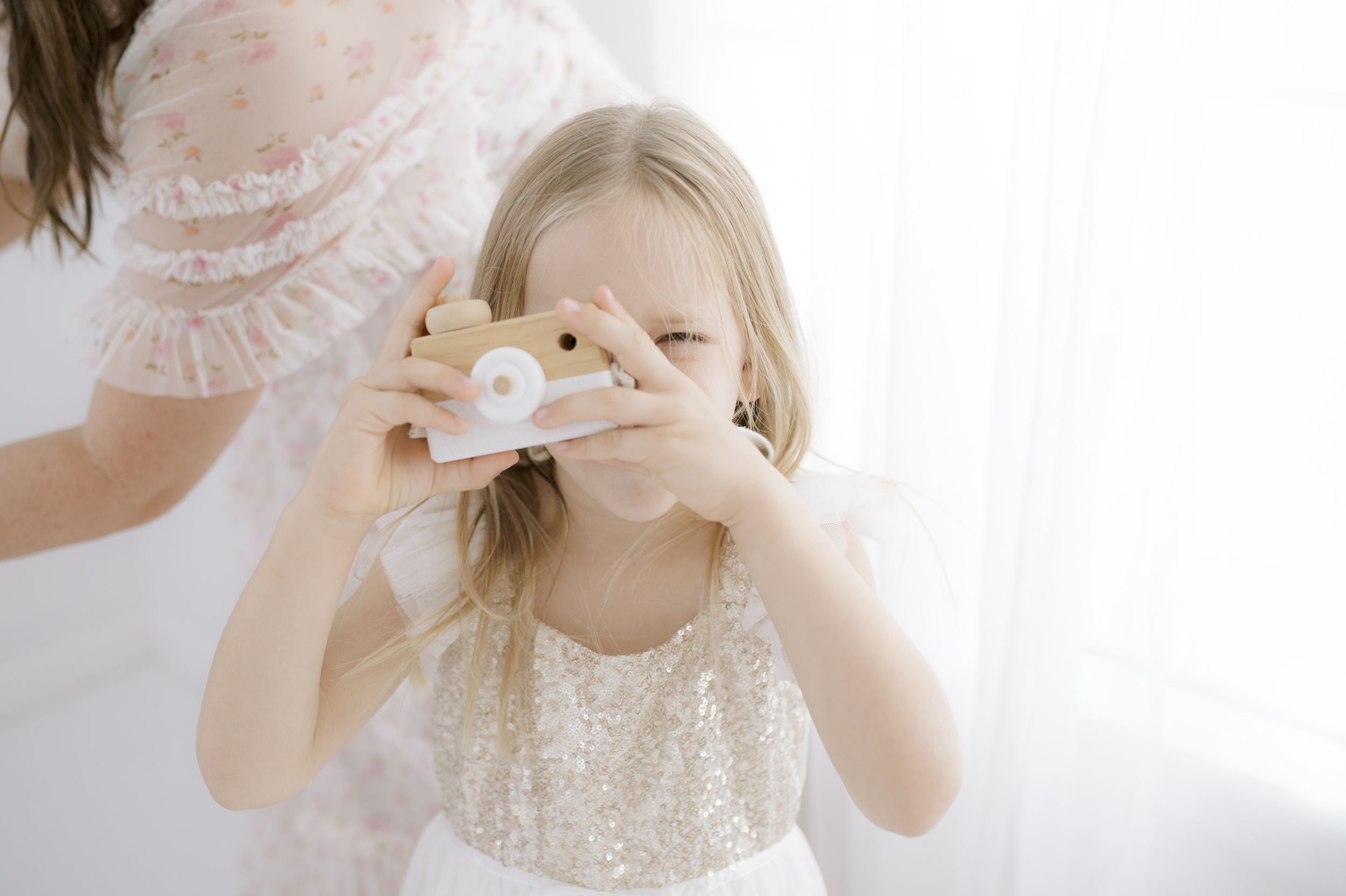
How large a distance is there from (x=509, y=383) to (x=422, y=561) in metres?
0.33

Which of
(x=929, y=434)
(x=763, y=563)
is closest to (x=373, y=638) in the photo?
(x=763, y=563)

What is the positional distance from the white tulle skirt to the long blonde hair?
0.13 meters

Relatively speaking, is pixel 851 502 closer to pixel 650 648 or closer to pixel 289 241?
pixel 650 648

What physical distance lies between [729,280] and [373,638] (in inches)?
16.3

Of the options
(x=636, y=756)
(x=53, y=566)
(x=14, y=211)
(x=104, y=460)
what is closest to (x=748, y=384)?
(x=636, y=756)

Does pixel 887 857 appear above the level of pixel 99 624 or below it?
above

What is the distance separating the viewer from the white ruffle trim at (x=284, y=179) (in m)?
0.75


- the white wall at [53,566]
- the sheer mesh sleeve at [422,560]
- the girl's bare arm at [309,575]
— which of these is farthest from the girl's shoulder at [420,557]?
the white wall at [53,566]

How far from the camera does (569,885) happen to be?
0.76 meters

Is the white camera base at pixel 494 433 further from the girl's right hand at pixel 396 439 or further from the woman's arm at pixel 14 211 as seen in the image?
the woman's arm at pixel 14 211

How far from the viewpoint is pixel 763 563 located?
1.98 feet

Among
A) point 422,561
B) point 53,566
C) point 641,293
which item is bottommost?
point 53,566

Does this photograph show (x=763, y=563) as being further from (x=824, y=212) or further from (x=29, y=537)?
(x=29, y=537)

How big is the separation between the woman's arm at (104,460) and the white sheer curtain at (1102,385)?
62 cm
